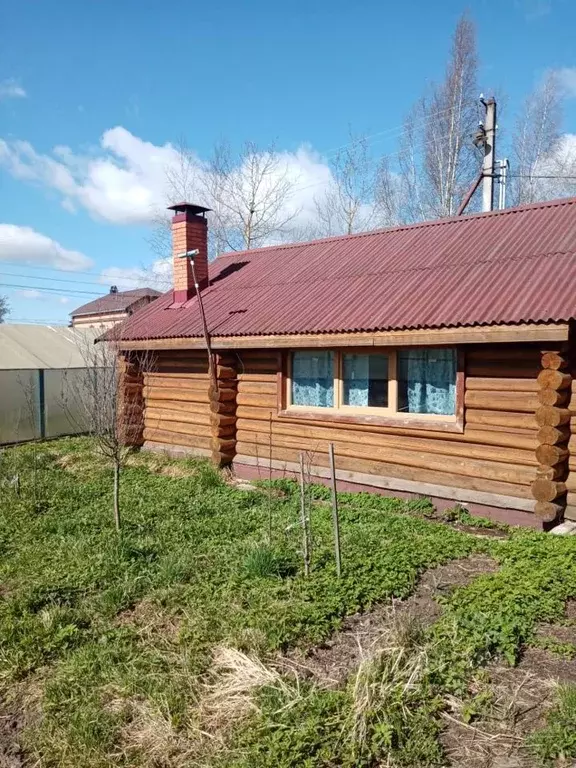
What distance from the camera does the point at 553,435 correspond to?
7.17m

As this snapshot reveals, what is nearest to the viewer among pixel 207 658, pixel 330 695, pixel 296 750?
pixel 296 750

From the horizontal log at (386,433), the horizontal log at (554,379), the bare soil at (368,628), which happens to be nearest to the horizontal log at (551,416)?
the horizontal log at (554,379)

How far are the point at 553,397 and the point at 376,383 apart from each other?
2.66 m

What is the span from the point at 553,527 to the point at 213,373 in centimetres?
599

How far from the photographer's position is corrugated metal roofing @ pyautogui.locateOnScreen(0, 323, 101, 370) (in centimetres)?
1553

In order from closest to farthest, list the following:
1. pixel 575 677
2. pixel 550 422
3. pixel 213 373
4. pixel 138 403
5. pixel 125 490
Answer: pixel 575 677, pixel 550 422, pixel 125 490, pixel 213 373, pixel 138 403

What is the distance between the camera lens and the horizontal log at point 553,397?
7.12m

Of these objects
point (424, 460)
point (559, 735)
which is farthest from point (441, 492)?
point (559, 735)

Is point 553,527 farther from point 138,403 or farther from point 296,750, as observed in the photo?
point 138,403

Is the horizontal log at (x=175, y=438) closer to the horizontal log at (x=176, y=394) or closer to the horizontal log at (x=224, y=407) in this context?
the horizontal log at (x=176, y=394)

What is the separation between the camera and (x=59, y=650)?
4.68 metres

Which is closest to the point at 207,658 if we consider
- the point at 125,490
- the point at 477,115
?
the point at 125,490

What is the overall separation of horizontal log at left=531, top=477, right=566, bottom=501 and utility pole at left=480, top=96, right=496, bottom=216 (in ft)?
33.5

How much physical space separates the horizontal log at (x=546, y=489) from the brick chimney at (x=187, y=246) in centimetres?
825
